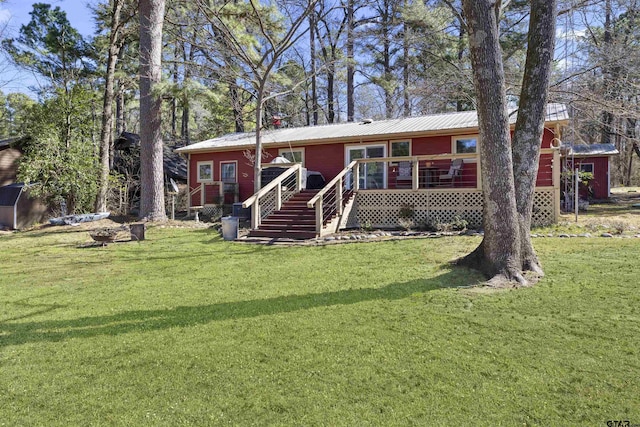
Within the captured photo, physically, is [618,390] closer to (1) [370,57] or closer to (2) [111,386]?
(2) [111,386]

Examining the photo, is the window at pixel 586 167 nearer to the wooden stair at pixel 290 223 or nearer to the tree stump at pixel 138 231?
the wooden stair at pixel 290 223

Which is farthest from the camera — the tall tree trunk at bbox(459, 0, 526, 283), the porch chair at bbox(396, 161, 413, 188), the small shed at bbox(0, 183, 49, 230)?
the small shed at bbox(0, 183, 49, 230)

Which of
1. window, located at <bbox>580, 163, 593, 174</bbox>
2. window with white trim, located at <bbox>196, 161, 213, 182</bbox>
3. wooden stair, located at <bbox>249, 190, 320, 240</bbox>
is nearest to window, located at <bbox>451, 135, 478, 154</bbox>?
wooden stair, located at <bbox>249, 190, 320, 240</bbox>

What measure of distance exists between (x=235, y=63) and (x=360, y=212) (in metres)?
6.58

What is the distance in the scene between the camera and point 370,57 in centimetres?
2084

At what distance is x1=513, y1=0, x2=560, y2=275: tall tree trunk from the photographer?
5.19 metres

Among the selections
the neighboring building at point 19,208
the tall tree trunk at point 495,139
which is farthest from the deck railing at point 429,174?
the neighboring building at point 19,208

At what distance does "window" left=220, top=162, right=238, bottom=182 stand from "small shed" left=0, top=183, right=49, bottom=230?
248 inches

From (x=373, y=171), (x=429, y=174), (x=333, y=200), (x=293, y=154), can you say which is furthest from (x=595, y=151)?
(x=333, y=200)

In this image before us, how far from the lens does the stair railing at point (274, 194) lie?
953cm

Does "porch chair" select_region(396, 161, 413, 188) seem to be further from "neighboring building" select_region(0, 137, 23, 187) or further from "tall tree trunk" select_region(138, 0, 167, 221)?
"neighboring building" select_region(0, 137, 23, 187)

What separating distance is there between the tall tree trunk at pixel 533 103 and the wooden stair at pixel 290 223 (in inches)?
178

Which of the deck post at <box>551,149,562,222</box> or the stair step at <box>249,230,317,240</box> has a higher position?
the deck post at <box>551,149,562,222</box>

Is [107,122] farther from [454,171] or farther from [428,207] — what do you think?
[454,171]
